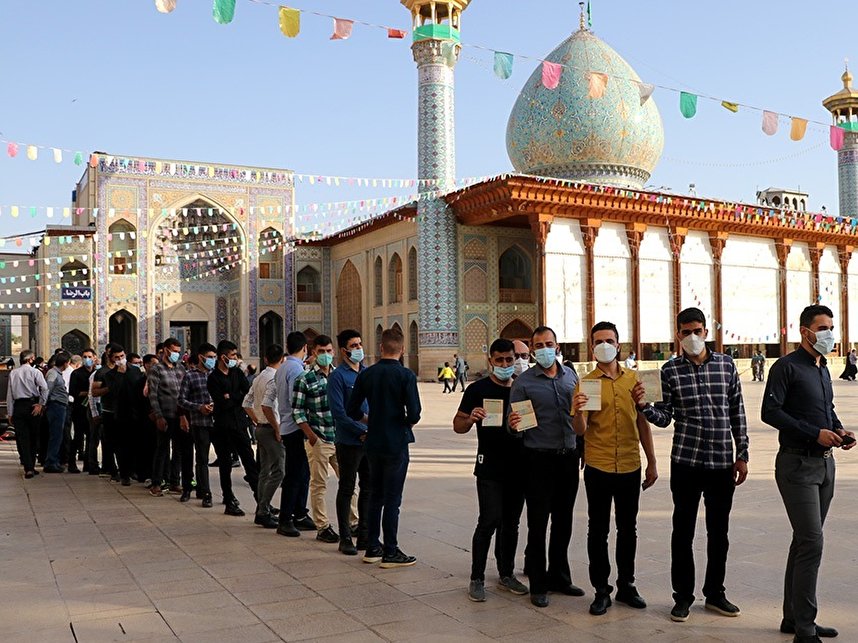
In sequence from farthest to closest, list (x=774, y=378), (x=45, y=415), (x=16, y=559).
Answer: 1. (x=45, y=415)
2. (x=16, y=559)
3. (x=774, y=378)

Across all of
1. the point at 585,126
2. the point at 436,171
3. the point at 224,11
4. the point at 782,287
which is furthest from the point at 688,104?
the point at 782,287

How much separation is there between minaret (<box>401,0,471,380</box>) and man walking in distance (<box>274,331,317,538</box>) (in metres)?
20.3

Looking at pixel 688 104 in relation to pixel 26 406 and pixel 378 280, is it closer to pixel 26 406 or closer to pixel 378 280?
pixel 26 406

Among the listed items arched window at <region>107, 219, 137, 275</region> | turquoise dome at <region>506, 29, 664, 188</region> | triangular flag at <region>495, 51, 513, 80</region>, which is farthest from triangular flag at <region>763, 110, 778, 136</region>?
arched window at <region>107, 219, 137, 275</region>

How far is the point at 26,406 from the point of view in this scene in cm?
945

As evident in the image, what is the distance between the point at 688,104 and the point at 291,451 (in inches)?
405

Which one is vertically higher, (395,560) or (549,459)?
(549,459)

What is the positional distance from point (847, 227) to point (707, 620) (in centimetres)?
3255

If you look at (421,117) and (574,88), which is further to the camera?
(574,88)

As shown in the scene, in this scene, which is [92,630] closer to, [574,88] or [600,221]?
[600,221]

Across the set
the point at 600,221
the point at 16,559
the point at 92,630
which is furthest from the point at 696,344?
the point at 600,221

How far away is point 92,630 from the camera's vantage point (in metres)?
3.90

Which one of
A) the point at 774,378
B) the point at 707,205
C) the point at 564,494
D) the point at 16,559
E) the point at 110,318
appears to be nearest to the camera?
the point at 774,378

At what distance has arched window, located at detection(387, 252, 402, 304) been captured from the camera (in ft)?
99.2
